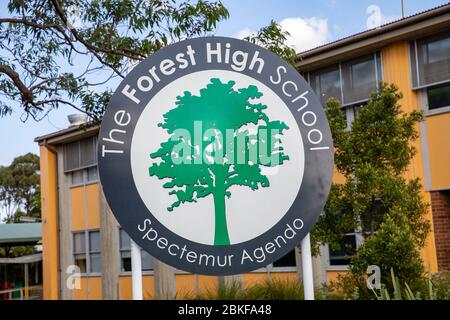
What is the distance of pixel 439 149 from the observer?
14398mm

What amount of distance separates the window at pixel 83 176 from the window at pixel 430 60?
13836 millimetres

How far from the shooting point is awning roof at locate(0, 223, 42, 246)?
30016mm

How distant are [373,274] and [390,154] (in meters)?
1.80

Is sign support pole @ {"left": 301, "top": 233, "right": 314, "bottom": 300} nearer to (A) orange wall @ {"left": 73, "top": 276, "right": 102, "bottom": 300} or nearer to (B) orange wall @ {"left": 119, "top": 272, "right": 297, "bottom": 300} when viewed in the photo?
(B) orange wall @ {"left": 119, "top": 272, "right": 297, "bottom": 300}

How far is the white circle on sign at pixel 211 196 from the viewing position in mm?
4234

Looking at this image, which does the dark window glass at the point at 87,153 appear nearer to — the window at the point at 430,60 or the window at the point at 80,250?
the window at the point at 80,250

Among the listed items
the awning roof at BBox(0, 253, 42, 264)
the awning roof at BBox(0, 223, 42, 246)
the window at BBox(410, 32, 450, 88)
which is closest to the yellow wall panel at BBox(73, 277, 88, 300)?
the awning roof at BBox(0, 253, 42, 264)

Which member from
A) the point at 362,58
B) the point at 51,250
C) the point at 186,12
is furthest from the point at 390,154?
the point at 51,250

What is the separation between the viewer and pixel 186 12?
10141mm

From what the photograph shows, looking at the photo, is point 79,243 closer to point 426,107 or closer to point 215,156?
point 426,107

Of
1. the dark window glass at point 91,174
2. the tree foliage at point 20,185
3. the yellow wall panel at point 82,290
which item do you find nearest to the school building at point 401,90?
the dark window glass at point 91,174

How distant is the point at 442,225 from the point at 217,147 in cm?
1117

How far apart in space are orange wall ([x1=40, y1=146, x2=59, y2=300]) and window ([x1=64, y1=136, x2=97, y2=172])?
0.88 meters
